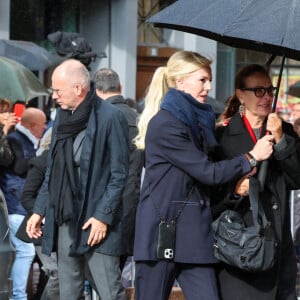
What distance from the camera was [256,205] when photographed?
5988 mm

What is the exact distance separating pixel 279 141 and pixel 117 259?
175 cm

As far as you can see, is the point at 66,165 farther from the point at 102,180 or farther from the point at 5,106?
the point at 5,106

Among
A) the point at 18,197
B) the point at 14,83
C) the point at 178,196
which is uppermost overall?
the point at 14,83

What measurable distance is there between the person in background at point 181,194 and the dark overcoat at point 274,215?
0.13 m

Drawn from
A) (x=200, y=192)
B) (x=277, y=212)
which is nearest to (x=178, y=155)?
(x=200, y=192)

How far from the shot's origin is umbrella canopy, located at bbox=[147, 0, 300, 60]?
580cm

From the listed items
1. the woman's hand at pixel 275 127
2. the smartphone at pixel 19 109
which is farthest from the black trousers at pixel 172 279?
the smartphone at pixel 19 109

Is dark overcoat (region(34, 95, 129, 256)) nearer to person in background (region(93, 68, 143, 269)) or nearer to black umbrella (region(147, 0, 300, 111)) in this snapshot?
person in background (region(93, 68, 143, 269))

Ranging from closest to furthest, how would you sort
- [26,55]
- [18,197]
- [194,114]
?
1. [194,114]
2. [18,197]
3. [26,55]

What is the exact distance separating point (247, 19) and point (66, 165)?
179 cm

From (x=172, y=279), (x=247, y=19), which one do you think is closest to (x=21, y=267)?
(x=172, y=279)

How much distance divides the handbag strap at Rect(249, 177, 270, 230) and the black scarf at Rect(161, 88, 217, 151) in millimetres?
353

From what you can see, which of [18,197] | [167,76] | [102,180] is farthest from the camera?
[18,197]

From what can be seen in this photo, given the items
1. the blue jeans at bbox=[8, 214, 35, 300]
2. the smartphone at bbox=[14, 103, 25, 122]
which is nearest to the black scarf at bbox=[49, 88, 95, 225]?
the blue jeans at bbox=[8, 214, 35, 300]
